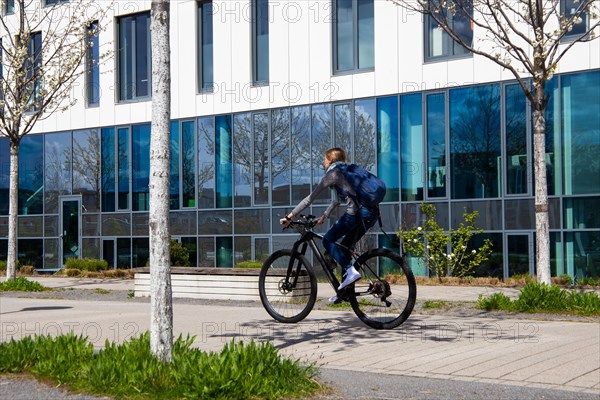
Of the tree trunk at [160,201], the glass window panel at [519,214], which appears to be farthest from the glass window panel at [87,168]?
the tree trunk at [160,201]

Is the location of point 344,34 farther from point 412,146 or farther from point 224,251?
point 224,251

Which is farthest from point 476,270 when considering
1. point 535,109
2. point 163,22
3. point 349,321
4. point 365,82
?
point 163,22

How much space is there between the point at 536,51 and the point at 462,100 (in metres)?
8.54

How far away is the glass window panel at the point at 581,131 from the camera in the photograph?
19781 mm

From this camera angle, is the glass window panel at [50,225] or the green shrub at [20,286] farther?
the glass window panel at [50,225]

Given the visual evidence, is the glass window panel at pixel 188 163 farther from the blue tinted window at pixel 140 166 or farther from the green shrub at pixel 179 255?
the green shrub at pixel 179 255

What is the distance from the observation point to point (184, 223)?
2698cm

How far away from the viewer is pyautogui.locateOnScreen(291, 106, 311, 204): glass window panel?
24.3m

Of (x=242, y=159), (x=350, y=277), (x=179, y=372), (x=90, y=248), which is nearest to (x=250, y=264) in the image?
(x=242, y=159)

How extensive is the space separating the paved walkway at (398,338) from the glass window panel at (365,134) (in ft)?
31.4

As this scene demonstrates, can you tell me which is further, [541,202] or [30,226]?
[30,226]

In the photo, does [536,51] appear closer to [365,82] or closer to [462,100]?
[462,100]

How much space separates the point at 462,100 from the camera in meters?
21.7

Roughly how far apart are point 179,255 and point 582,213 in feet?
37.2
